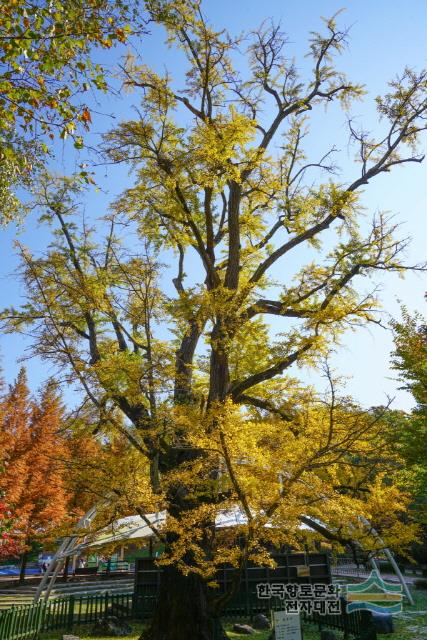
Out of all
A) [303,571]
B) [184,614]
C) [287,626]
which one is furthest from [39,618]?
[303,571]

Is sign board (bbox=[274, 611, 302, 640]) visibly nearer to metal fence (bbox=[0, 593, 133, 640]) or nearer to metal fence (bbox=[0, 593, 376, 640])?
metal fence (bbox=[0, 593, 376, 640])

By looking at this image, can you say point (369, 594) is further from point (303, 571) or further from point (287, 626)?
point (287, 626)

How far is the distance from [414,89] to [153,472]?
454 inches

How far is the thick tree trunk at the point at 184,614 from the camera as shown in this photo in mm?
8852

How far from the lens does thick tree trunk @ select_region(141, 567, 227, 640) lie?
885 centimetres

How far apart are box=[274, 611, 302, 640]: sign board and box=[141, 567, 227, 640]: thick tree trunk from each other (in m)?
1.72

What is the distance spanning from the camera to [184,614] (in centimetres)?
905

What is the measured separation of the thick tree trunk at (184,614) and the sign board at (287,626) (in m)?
1.72

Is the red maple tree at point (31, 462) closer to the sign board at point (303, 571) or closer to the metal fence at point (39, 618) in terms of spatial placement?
the metal fence at point (39, 618)

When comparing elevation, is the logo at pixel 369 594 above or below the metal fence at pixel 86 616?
above

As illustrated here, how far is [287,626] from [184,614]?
239cm

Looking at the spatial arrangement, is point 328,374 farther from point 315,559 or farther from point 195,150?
point 315,559

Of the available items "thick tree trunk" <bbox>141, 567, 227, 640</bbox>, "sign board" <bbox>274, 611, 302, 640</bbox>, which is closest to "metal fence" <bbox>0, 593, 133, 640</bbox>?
"thick tree trunk" <bbox>141, 567, 227, 640</bbox>

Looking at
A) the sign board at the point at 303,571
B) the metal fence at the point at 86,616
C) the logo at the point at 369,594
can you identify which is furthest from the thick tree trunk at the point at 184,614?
the sign board at the point at 303,571
